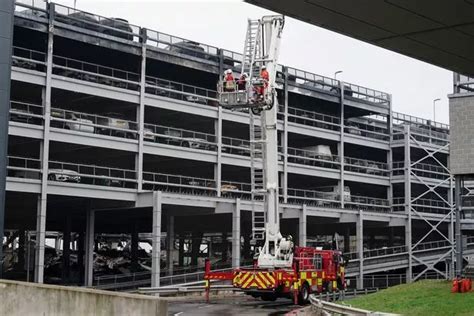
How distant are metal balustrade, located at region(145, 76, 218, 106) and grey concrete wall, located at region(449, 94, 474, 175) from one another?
16.6 meters

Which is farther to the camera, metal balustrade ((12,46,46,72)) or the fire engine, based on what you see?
metal balustrade ((12,46,46,72))

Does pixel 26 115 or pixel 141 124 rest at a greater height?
pixel 141 124

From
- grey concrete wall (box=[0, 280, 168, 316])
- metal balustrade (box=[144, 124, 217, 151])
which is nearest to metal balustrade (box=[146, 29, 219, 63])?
metal balustrade (box=[144, 124, 217, 151])

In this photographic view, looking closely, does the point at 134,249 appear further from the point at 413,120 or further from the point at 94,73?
the point at 413,120

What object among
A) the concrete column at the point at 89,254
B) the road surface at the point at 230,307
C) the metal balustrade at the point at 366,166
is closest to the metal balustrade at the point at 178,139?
the concrete column at the point at 89,254

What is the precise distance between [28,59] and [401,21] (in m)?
29.5

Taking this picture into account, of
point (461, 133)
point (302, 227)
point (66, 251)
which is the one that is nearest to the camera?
point (461, 133)

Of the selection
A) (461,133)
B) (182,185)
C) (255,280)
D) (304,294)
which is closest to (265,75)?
(255,280)

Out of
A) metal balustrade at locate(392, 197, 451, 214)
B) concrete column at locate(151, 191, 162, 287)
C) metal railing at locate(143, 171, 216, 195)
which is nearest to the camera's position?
concrete column at locate(151, 191, 162, 287)

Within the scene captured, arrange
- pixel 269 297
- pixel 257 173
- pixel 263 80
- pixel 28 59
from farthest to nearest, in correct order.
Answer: pixel 28 59 → pixel 257 173 → pixel 269 297 → pixel 263 80

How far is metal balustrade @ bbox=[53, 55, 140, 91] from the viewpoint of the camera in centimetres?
3912

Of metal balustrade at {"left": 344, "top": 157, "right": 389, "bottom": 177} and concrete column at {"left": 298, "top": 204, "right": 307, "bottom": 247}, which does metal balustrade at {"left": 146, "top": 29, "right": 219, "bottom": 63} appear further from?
metal balustrade at {"left": 344, "top": 157, "right": 389, "bottom": 177}

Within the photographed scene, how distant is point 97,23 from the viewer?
39.5 metres

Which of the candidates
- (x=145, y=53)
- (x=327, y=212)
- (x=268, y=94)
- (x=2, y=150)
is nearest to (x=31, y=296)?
(x=2, y=150)
